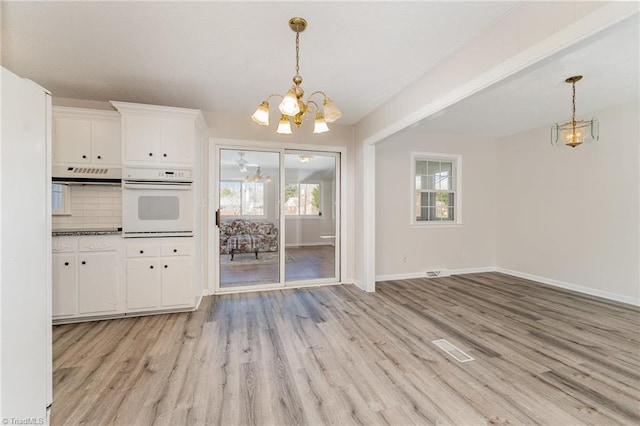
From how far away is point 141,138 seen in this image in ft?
10.7

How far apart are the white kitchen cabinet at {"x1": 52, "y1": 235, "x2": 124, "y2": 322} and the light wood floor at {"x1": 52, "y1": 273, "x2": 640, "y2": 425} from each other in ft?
0.60

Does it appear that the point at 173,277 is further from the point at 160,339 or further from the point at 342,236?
the point at 342,236

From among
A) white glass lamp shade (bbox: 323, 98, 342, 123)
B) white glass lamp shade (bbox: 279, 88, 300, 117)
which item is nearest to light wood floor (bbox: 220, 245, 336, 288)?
white glass lamp shade (bbox: 323, 98, 342, 123)

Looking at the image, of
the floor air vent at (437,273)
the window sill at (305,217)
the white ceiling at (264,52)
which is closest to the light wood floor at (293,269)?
the window sill at (305,217)

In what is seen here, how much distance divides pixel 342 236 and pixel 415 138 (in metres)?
2.32

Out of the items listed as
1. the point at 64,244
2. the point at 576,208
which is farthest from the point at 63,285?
the point at 576,208

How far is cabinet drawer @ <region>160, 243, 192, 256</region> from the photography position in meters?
3.36

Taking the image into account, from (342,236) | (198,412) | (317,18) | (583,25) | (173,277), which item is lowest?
(198,412)

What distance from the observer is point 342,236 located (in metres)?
4.79

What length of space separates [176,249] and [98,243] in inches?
31.9

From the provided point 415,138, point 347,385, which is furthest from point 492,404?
point 415,138

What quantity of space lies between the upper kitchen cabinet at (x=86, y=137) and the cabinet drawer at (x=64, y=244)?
2.85 feet

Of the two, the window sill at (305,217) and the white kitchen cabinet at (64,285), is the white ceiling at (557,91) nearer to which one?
the window sill at (305,217)

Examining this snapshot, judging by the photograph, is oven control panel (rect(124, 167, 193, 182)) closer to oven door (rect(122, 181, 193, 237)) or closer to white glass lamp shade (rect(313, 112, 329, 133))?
oven door (rect(122, 181, 193, 237))
